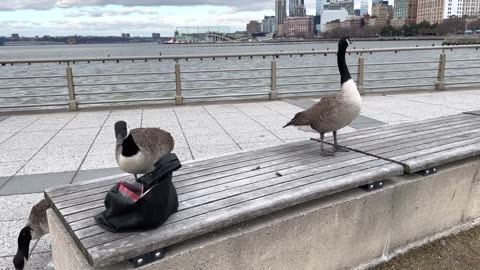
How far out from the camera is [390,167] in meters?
2.99

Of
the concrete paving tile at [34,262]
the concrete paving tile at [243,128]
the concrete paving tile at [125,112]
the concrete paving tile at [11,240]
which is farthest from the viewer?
the concrete paving tile at [125,112]

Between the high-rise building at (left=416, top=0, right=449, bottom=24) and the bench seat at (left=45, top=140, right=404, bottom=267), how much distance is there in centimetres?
10691

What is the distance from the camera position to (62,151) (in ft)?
18.9

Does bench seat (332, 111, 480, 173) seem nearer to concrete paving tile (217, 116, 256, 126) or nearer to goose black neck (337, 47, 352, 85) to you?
goose black neck (337, 47, 352, 85)

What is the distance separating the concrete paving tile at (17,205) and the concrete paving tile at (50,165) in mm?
817

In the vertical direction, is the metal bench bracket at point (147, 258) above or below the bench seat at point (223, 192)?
below

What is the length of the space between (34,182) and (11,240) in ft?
4.58

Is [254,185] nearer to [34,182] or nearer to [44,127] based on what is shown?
[34,182]

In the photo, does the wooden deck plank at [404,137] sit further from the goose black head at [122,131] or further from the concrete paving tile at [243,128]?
the concrete paving tile at [243,128]

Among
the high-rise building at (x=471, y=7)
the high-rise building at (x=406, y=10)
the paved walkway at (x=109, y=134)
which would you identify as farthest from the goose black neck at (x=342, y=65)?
the high-rise building at (x=471, y=7)

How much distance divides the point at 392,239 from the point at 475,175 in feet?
3.40

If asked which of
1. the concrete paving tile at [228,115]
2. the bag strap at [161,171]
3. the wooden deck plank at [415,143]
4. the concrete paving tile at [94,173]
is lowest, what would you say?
the concrete paving tile at [94,173]

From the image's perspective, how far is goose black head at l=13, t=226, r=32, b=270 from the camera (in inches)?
106

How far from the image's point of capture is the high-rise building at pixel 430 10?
324ft
